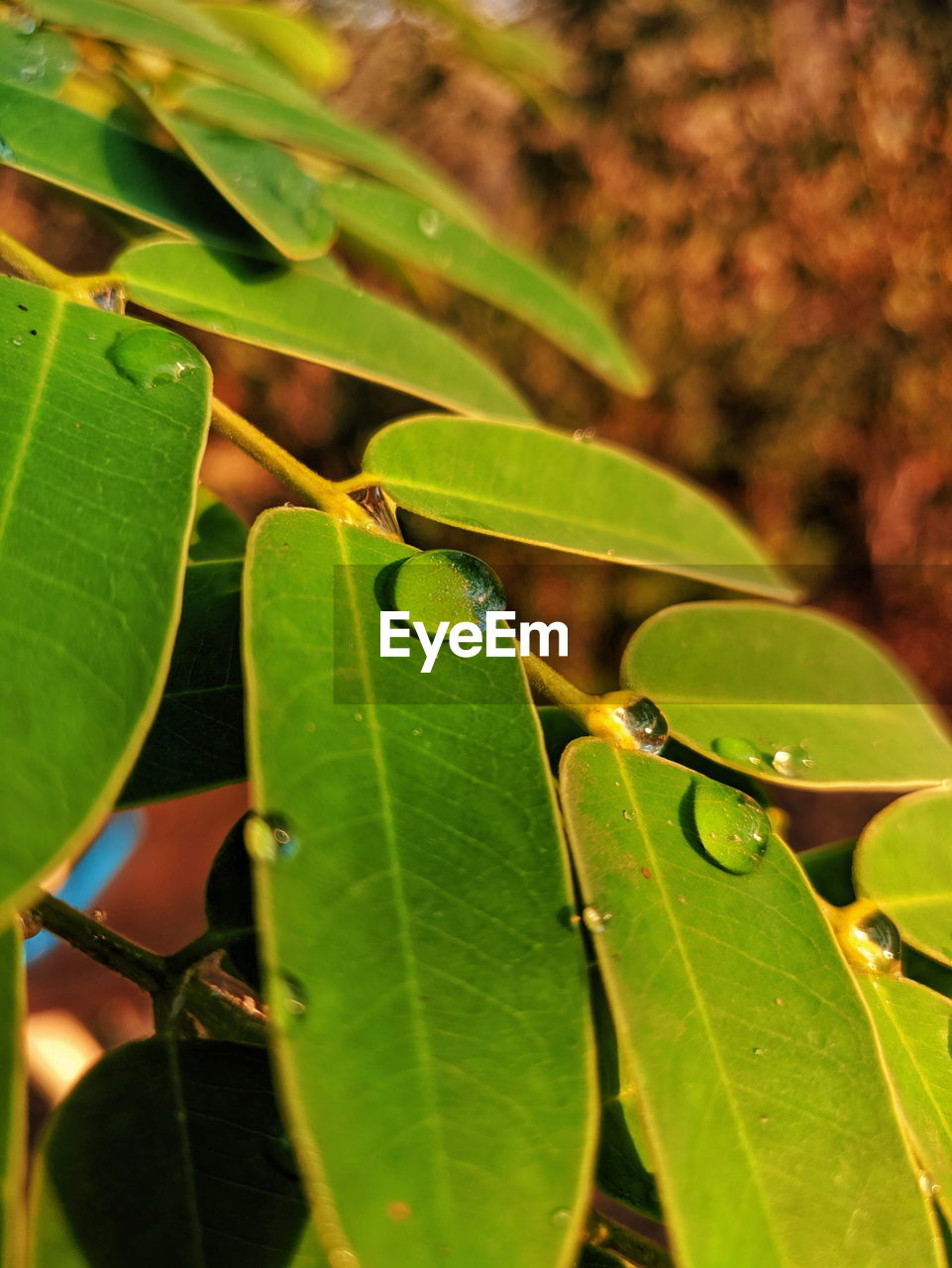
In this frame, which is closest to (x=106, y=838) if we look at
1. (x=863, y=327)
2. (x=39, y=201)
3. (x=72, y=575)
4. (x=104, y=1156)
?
(x=104, y=1156)

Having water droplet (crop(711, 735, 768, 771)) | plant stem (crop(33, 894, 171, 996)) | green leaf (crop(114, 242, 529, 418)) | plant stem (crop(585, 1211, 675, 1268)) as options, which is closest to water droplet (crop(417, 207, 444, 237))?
green leaf (crop(114, 242, 529, 418))

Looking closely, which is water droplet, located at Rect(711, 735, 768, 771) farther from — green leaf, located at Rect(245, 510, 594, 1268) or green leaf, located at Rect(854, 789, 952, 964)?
green leaf, located at Rect(245, 510, 594, 1268)

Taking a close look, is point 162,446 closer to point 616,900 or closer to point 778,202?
point 616,900

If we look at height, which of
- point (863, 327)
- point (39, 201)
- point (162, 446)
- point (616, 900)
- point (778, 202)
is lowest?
point (616, 900)

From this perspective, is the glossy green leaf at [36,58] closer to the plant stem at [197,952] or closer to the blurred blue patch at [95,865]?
the plant stem at [197,952]

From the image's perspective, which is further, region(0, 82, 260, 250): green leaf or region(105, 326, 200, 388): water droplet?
region(0, 82, 260, 250): green leaf

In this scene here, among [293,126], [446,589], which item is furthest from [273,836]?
[293,126]

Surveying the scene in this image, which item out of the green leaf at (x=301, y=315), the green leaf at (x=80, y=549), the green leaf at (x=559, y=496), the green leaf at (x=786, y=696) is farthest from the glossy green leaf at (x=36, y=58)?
the green leaf at (x=786, y=696)

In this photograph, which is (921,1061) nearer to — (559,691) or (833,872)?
(833,872)
